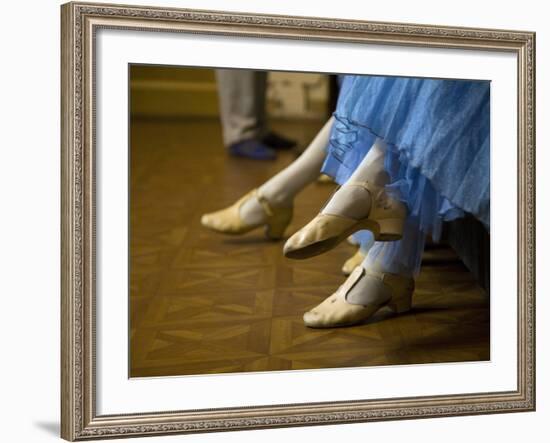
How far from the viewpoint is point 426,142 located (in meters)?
1.69

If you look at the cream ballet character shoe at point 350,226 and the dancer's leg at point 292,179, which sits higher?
the dancer's leg at point 292,179

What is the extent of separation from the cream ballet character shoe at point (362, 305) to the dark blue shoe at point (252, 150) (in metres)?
0.71

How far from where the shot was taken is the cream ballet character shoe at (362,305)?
1642 mm

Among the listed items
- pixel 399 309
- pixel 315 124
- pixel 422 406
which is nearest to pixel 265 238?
pixel 315 124

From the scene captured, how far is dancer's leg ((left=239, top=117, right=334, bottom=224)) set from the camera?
1.78 meters

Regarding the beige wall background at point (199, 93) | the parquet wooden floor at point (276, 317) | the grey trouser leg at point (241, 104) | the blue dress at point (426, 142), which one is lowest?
the parquet wooden floor at point (276, 317)

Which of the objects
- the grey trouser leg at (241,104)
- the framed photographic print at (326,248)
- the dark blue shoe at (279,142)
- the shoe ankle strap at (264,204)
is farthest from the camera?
the grey trouser leg at (241,104)

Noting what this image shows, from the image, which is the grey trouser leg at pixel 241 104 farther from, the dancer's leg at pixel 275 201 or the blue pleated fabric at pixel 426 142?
the blue pleated fabric at pixel 426 142

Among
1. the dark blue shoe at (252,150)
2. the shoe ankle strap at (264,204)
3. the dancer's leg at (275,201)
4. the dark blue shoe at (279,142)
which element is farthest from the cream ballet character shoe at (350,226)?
the dark blue shoe at (252,150)

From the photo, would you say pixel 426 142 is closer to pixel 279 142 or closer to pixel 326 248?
pixel 326 248

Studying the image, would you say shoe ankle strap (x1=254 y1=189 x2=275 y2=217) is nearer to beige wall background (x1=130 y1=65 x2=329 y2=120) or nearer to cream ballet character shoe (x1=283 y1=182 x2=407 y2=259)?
beige wall background (x1=130 y1=65 x2=329 y2=120)

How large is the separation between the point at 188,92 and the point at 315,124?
1.55 ft

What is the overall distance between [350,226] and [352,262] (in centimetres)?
5

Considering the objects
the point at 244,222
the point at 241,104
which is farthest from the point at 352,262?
the point at 241,104
